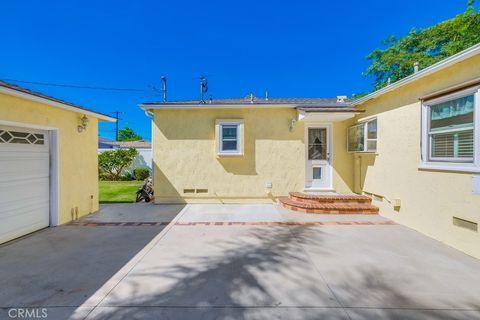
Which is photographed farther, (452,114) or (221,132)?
(221,132)

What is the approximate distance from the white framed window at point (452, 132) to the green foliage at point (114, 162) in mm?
17729

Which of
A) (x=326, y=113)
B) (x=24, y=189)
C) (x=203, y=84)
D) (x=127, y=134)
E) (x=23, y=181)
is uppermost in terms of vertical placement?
(x=127, y=134)

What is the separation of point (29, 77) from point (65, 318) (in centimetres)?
2250

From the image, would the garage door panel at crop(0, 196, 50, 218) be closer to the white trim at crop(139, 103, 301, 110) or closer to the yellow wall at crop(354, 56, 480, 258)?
the white trim at crop(139, 103, 301, 110)

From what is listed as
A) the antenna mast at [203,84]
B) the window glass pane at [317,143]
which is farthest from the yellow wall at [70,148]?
the window glass pane at [317,143]

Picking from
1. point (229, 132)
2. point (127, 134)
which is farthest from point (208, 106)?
point (127, 134)

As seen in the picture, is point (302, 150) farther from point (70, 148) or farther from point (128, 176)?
point (128, 176)

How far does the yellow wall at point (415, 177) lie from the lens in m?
4.17

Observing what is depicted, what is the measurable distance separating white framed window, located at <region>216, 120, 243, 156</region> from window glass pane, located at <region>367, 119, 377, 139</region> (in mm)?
4467

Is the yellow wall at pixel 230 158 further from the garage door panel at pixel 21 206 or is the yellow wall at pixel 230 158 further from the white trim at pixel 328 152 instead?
the garage door panel at pixel 21 206

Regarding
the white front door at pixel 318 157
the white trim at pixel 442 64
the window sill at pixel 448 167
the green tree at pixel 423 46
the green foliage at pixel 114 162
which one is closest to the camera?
the white trim at pixel 442 64

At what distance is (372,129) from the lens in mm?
7012

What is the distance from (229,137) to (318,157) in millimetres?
3648

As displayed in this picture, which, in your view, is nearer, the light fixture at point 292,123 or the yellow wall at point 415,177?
the yellow wall at point 415,177
